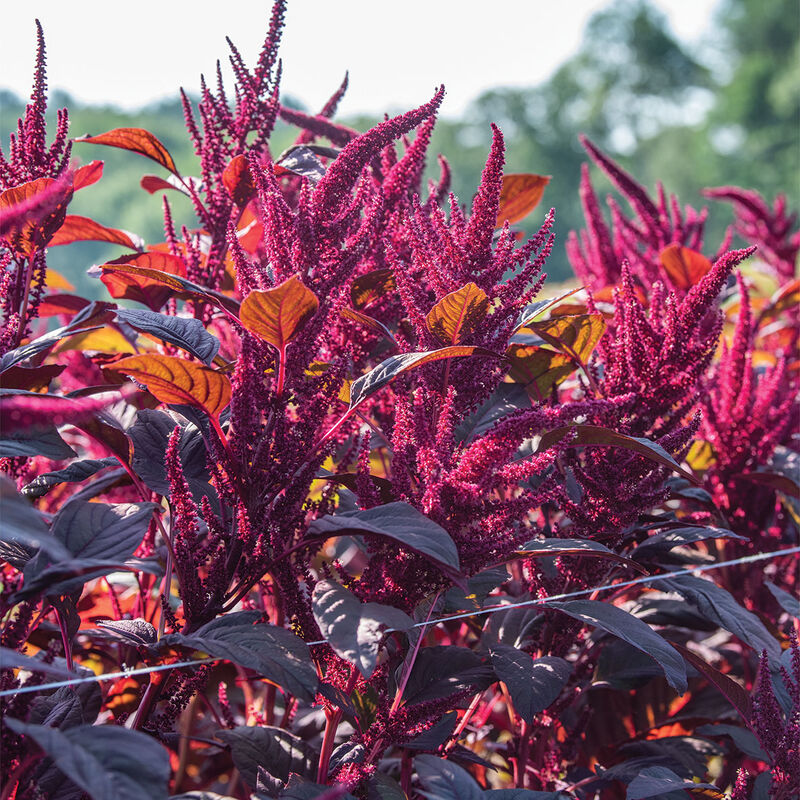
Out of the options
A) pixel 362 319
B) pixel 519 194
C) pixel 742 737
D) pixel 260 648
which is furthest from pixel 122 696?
pixel 519 194

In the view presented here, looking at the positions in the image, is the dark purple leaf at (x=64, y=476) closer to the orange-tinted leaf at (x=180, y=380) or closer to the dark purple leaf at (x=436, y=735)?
the orange-tinted leaf at (x=180, y=380)

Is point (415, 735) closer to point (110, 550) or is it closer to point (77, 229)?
point (110, 550)

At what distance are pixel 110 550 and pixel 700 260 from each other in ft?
4.46

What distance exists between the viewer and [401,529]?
2.30 feet

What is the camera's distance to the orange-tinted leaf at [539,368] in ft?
3.78

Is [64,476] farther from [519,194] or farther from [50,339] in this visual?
[519,194]

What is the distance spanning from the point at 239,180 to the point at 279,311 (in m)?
0.46

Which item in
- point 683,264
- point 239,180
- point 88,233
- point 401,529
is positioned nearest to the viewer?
point 401,529

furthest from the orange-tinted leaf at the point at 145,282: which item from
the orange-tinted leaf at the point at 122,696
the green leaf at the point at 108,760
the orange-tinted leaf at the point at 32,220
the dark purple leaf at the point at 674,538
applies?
the dark purple leaf at the point at 674,538

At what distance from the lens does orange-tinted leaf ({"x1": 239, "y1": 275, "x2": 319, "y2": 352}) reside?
2.43 ft

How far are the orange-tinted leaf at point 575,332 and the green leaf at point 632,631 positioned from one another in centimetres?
36

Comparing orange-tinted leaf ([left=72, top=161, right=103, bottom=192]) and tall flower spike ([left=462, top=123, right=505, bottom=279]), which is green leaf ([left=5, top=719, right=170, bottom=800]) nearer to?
tall flower spike ([left=462, top=123, right=505, bottom=279])

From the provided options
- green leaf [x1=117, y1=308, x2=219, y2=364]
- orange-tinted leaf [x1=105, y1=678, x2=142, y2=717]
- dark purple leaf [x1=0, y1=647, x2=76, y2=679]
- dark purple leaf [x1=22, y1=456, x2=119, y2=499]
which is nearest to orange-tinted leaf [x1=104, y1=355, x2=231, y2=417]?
green leaf [x1=117, y1=308, x2=219, y2=364]

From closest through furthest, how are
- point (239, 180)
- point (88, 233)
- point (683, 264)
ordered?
point (239, 180) → point (88, 233) → point (683, 264)
